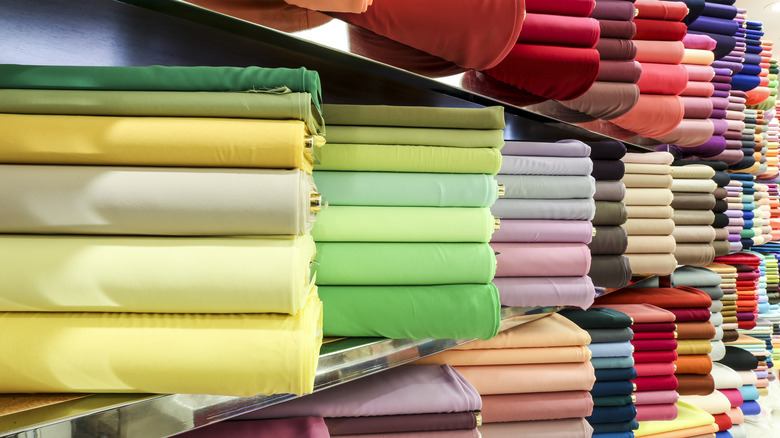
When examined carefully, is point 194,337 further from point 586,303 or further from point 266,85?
point 586,303

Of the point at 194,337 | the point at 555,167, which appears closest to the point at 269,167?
the point at 194,337

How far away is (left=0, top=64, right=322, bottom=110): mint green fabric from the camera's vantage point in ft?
1.57

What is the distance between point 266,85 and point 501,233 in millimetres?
602

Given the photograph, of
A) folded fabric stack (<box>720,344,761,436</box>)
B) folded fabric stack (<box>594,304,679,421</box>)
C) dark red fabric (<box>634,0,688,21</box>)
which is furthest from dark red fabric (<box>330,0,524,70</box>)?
folded fabric stack (<box>720,344,761,436</box>)

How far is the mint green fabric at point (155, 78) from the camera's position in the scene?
478 mm

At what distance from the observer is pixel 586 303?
0.98m

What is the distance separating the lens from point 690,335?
1.53 m

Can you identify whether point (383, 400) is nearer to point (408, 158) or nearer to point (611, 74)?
point (408, 158)

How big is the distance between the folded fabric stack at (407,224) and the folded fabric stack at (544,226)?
0.64ft

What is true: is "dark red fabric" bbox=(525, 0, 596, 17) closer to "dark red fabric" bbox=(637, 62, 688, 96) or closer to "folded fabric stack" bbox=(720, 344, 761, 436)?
"dark red fabric" bbox=(637, 62, 688, 96)

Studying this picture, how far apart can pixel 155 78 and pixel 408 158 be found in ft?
1.25

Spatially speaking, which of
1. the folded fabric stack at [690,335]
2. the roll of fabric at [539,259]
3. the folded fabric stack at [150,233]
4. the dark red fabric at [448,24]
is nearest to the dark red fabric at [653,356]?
the folded fabric stack at [690,335]

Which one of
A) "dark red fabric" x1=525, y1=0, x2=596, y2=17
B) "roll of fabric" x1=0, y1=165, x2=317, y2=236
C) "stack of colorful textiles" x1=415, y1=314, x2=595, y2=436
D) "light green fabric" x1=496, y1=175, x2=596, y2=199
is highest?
"dark red fabric" x1=525, y1=0, x2=596, y2=17

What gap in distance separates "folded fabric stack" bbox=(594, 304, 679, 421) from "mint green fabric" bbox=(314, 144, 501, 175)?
891 mm
